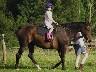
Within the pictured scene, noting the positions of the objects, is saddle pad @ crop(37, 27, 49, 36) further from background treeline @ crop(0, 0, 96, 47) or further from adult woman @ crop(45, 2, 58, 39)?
background treeline @ crop(0, 0, 96, 47)

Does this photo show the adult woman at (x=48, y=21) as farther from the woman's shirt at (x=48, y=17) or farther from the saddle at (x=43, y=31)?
the saddle at (x=43, y=31)

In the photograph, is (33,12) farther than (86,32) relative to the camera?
Yes

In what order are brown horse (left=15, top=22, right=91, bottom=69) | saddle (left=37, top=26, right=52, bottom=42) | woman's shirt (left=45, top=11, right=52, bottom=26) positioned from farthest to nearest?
brown horse (left=15, top=22, right=91, bottom=69) < saddle (left=37, top=26, right=52, bottom=42) < woman's shirt (left=45, top=11, right=52, bottom=26)

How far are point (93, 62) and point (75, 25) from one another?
3.28 metres

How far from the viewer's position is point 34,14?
165ft

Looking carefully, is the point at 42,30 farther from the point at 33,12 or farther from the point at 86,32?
the point at 33,12

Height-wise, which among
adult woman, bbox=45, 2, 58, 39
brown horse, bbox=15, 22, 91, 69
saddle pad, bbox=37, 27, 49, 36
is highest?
adult woman, bbox=45, 2, 58, 39

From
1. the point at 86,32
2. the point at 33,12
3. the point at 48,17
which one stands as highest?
the point at 48,17

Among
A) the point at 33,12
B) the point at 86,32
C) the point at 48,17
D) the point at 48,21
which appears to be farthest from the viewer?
the point at 33,12

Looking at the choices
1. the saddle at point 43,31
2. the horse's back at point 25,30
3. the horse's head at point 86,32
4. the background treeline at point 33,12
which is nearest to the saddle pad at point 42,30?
the saddle at point 43,31

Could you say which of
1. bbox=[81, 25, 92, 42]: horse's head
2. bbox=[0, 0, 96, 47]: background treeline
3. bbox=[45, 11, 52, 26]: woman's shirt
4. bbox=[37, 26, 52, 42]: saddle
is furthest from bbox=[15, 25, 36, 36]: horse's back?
bbox=[0, 0, 96, 47]: background treeline

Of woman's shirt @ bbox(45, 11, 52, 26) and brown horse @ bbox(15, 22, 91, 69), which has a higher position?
woman's shirt @ bbox(45, 11, 52, 26)

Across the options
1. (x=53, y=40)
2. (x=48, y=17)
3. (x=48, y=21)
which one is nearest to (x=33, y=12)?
(x=53, y=40)

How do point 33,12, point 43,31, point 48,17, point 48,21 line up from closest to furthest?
point 48,17
point 48,21
point 43,31
point 33,12
